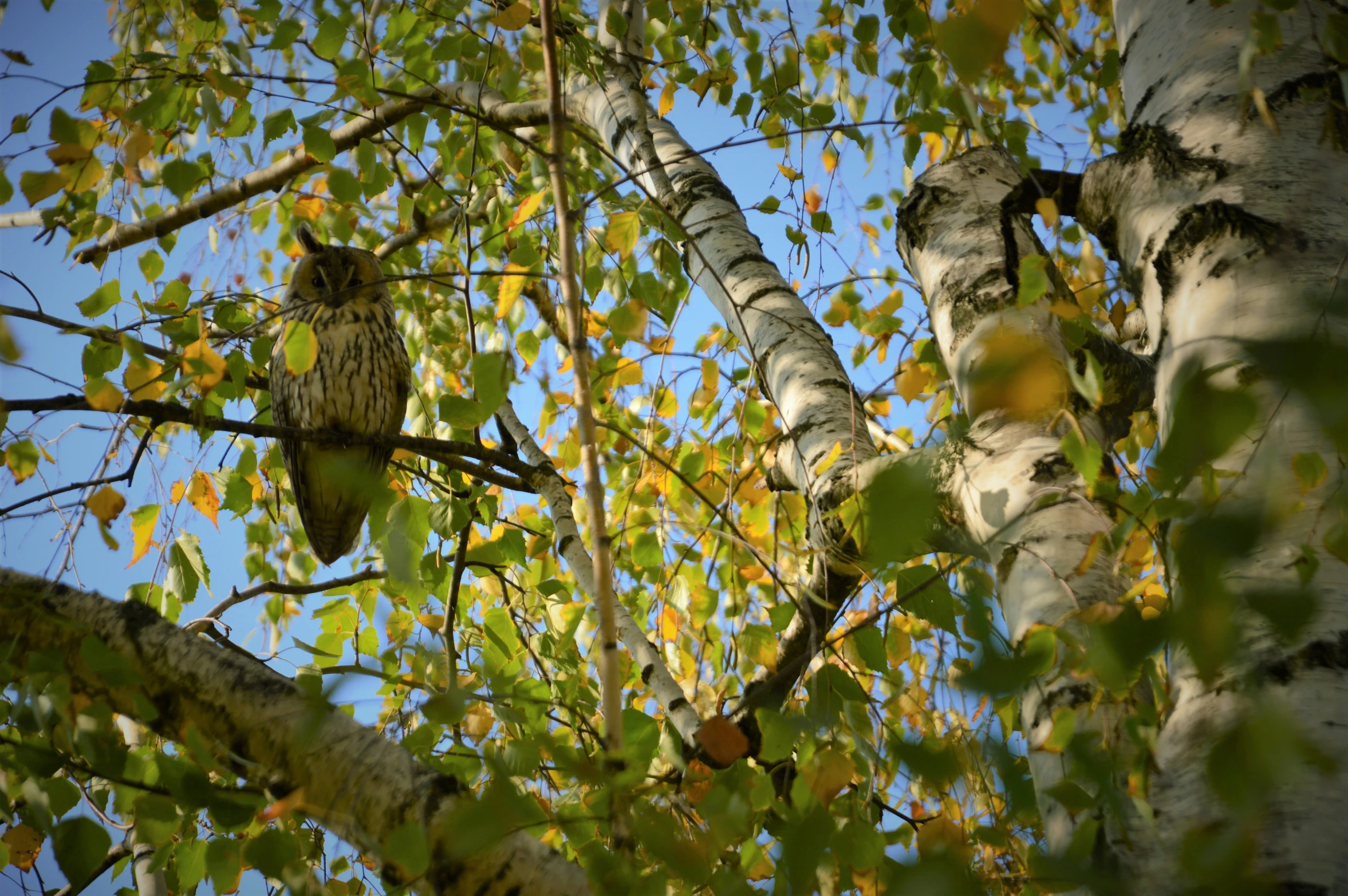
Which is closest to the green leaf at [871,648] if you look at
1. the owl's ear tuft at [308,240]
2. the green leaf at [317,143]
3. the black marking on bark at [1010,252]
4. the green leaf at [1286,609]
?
the black marking on bark at [1010,252]

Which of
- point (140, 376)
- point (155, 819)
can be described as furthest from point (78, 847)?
point (140, 376)

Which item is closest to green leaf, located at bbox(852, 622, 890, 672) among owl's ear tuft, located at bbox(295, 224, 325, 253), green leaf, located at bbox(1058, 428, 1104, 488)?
green leaf, located at bbox(1058, 428, 1104, 488)

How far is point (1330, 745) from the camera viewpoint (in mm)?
602

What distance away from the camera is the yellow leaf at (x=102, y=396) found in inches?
42.3

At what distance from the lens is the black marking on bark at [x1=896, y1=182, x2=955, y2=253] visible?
4.25 ft

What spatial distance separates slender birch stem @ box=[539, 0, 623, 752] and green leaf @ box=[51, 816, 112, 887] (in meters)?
0.50

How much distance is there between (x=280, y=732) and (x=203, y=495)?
3.48 ft

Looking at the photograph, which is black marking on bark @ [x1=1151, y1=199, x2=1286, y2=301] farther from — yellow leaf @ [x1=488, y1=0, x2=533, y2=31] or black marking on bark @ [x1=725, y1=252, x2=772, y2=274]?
yellow leaf @ [x1=488, y1=0, x2=533, y2=31]

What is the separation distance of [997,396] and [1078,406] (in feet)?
2.04

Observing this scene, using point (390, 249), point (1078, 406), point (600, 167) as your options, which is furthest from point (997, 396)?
point (390, 249)

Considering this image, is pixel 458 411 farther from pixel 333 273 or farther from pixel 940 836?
pixel 333 273

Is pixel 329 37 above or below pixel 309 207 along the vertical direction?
below

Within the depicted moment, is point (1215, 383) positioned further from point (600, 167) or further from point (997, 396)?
point (600, 167)

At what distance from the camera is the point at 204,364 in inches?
46.1
